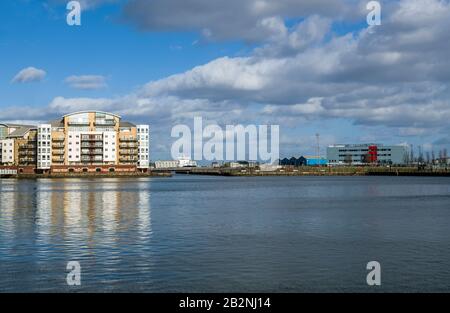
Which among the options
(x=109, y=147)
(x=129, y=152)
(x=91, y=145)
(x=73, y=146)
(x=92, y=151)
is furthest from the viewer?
(x=129, y=152)

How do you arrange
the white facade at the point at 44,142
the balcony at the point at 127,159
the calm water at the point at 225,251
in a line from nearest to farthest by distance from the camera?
the calm water at the point at 225,251 → the white facade at the point at 44,142 → the balcony at the point at 127,159

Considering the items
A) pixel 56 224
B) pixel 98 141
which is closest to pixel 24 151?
pixel 98 141

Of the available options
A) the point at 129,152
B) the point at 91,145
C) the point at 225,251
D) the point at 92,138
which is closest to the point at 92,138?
the point at 92,138

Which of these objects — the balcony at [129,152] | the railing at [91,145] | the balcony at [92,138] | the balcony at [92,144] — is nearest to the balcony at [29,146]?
the railing at [91,145]

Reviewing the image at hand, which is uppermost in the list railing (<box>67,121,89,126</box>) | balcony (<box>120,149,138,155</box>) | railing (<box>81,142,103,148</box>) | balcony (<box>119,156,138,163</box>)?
railing (<box>67,121,89,126</box>)

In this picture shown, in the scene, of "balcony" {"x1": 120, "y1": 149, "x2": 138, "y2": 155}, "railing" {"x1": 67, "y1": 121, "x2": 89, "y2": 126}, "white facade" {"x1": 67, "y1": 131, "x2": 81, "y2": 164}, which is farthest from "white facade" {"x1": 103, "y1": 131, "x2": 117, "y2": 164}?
"white facade" {"x1": 67, "y1": 131, "x2": 81, "y2": 164}

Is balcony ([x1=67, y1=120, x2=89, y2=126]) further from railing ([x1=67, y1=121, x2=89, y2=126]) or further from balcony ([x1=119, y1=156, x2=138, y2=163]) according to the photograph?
balcony ([x1=119, y1=156, x2=138, y2=163])

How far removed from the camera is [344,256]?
2912cm

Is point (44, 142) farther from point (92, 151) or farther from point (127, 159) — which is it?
point (127, 159)

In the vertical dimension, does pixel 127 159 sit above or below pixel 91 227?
above

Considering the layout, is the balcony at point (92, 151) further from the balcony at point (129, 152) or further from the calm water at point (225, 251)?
the calm water at point (225, 251)
